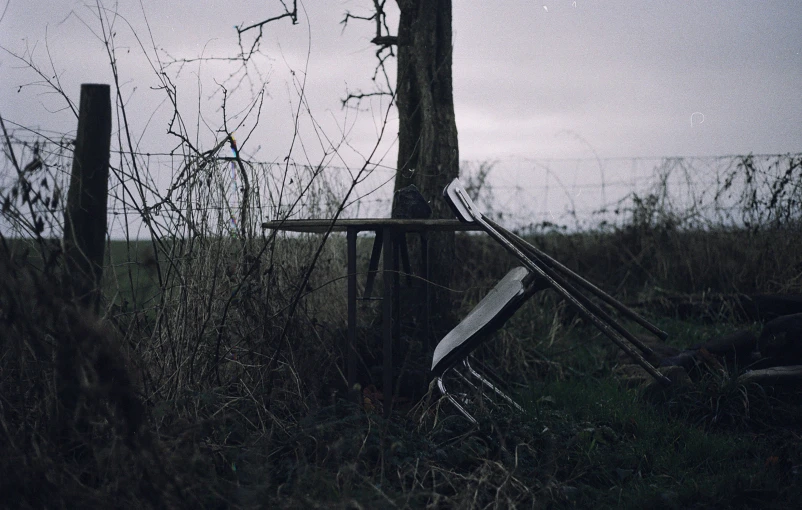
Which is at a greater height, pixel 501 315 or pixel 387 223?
pixel 387 223

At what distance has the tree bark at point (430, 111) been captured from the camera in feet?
16.8

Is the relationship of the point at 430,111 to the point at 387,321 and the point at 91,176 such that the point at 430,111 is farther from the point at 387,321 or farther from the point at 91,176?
the point at 91,176

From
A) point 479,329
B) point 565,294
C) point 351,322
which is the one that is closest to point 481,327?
point 479,329

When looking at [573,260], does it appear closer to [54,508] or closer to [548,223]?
[548,223]

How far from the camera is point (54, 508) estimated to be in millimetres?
2145

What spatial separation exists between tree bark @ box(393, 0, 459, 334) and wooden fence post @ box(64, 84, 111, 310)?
8.37ft

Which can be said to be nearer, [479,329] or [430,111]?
[479,329]

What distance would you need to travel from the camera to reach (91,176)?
111 inches

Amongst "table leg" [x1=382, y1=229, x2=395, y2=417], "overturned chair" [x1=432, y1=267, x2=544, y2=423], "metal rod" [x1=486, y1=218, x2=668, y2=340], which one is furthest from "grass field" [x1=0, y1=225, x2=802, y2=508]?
"metal rod" [x1=486, y1=218, x2=668, y2=340]

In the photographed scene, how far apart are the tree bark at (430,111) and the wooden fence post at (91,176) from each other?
255 cm

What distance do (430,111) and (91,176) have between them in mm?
2877

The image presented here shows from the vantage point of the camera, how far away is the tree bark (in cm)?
511

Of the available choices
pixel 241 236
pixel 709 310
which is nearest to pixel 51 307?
pixel 241 236

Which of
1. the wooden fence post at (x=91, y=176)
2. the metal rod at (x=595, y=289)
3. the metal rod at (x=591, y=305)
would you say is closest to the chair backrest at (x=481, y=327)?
the metal rod at (x=591, y=305)
